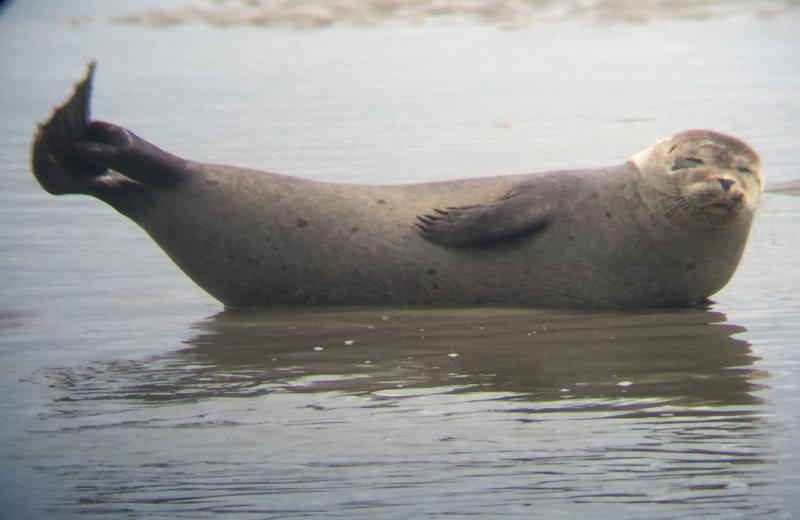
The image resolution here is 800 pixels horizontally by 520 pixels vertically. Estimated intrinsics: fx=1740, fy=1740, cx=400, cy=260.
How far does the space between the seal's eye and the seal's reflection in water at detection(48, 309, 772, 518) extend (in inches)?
21.5

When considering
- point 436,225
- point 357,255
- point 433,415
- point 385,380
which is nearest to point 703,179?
point 436,225

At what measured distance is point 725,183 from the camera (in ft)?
20.5

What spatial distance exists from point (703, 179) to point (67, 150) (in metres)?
2.39

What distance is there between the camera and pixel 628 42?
1587 centimetres

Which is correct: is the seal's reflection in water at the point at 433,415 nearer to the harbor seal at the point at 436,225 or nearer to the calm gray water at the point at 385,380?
the calm gray water at the point at 385,380

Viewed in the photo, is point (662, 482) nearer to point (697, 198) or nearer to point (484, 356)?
point (484, 356)

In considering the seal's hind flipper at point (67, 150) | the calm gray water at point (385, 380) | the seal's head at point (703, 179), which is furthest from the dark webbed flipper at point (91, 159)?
the seal's head at point (703, 179)

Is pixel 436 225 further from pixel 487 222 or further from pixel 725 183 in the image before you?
pixel 725 183

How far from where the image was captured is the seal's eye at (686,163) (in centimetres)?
645

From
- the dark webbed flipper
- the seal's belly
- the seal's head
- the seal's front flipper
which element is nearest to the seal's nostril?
the seal's head

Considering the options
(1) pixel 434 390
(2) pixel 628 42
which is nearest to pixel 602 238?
(1) pixel 434 390

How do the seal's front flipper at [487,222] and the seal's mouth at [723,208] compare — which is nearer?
the seal's mouth at [723,208]

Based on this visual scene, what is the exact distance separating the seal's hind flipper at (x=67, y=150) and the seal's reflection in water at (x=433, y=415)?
789 millimetres

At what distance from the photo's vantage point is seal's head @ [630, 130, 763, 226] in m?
6.25
